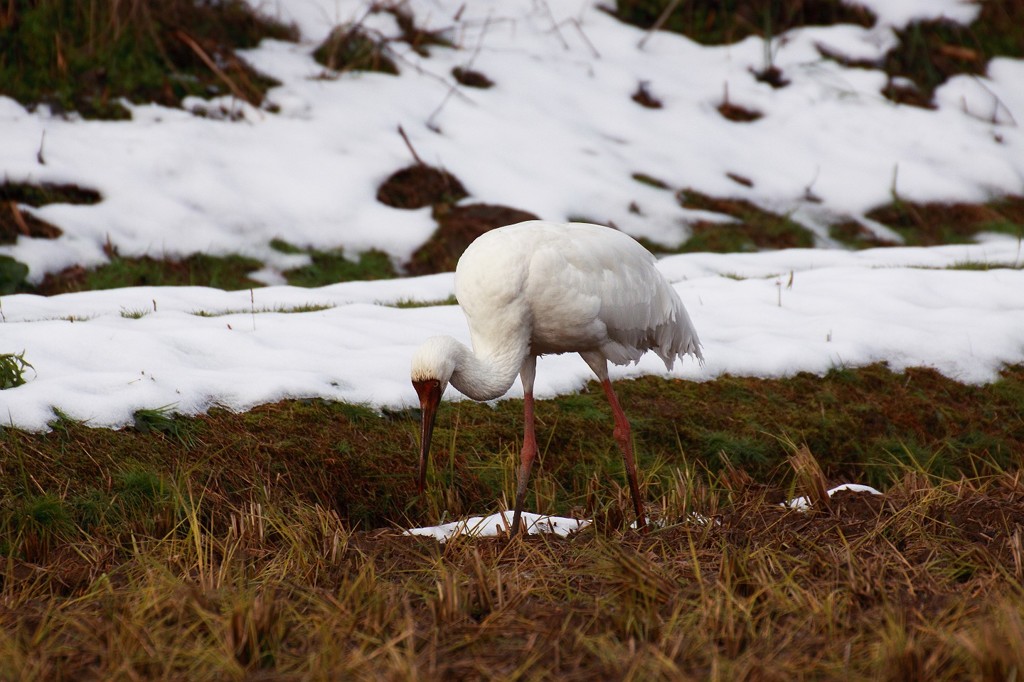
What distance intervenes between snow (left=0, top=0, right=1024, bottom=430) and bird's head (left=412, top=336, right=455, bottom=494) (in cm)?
117

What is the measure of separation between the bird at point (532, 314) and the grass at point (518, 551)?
47 cm

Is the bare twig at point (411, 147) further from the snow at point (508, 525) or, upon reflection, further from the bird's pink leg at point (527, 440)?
the snow at point (508, 525)

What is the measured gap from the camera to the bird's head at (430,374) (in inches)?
185

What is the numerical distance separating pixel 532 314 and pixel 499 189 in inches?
246

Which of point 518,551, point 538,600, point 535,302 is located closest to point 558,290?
point 535,302

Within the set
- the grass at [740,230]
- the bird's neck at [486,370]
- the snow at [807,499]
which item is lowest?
the grass at [740,230]

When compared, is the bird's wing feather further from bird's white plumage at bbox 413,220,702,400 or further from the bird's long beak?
the bird's long beak

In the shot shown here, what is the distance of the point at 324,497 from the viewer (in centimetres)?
513

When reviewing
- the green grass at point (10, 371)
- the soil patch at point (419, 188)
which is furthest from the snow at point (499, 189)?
the soil patch at point (419, 188)

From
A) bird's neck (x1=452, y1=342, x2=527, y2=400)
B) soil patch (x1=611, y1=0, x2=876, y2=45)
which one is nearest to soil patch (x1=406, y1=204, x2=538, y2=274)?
bird's neck (x1=452, y1=342, x2=527, y2=400)

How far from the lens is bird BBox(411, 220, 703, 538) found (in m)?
4.86

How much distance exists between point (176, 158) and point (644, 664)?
8.80 meters

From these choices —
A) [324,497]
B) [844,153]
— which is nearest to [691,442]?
[324,497]

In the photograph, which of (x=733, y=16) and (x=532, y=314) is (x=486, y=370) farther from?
(x=733, y=16)
